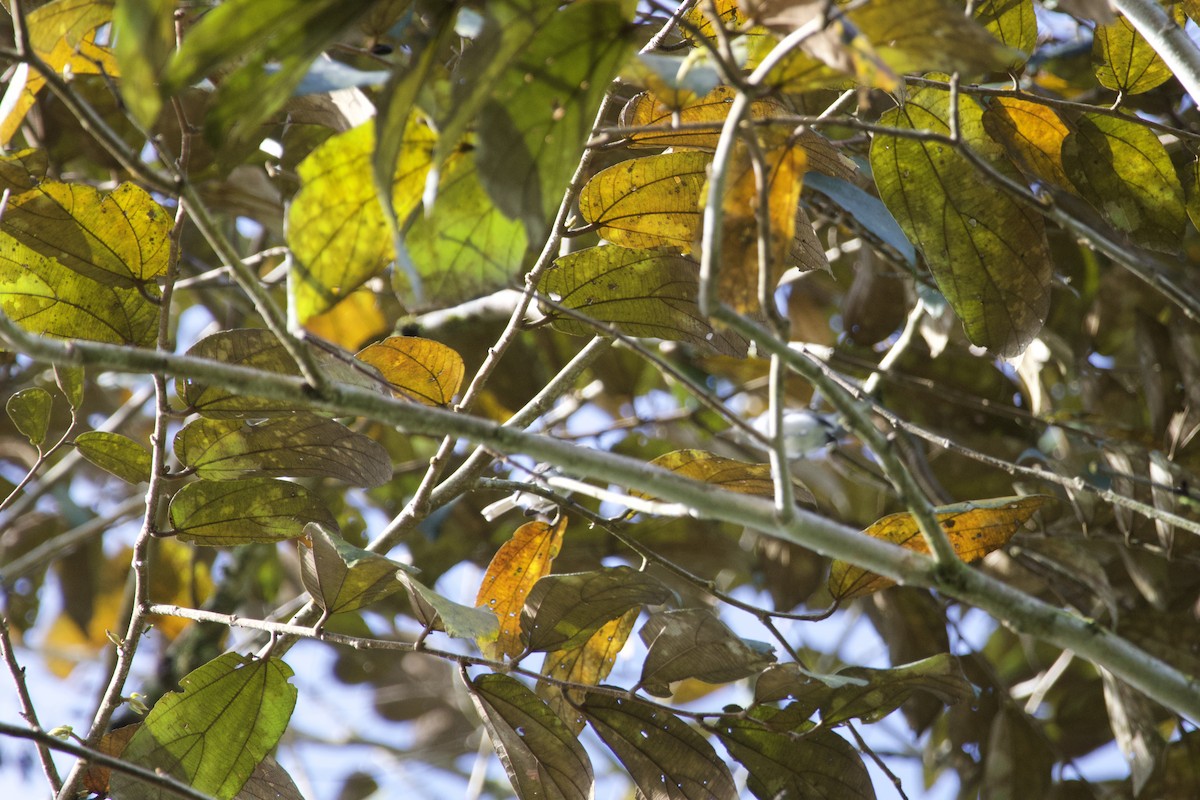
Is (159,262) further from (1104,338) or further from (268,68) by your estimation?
(1104,338)

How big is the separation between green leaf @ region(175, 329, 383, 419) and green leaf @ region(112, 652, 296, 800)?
0.19 m

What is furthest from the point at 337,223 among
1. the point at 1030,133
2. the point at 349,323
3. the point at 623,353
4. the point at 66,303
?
the point at 349,323

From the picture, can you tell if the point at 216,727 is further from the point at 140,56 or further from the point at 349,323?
the point at 349,323

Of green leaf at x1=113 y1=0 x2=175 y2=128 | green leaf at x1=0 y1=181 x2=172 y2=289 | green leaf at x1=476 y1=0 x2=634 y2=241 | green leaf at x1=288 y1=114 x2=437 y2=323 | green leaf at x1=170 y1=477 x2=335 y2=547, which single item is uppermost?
green leaf at x1=113 y1=0 x2=175 y2=128

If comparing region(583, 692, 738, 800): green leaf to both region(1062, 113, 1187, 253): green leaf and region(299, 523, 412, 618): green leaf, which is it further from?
region(1062, 113, 1187, 253): green leaf

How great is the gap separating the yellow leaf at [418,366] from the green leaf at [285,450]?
6cm

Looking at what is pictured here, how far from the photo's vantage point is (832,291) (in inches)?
72.9

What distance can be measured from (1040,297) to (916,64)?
0.40m

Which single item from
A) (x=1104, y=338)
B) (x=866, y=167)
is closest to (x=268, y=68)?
(x=866, y=167)

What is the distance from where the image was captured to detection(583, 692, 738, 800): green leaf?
827 millimetres

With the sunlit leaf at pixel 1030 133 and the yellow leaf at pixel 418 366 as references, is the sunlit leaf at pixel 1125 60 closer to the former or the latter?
the sunlit leaf at pixel 1030 133

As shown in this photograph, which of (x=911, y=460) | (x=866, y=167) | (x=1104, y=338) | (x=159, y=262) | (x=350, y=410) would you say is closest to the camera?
(x=350, y=410)

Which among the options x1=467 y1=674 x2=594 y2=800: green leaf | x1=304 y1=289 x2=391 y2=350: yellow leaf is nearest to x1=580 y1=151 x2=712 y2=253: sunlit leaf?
x1=467 y1=674 x2=594 y2=800: green leaf

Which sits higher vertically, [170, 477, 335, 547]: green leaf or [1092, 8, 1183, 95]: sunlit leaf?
[1092, 8, 1183, 95]: sunlit leaf
